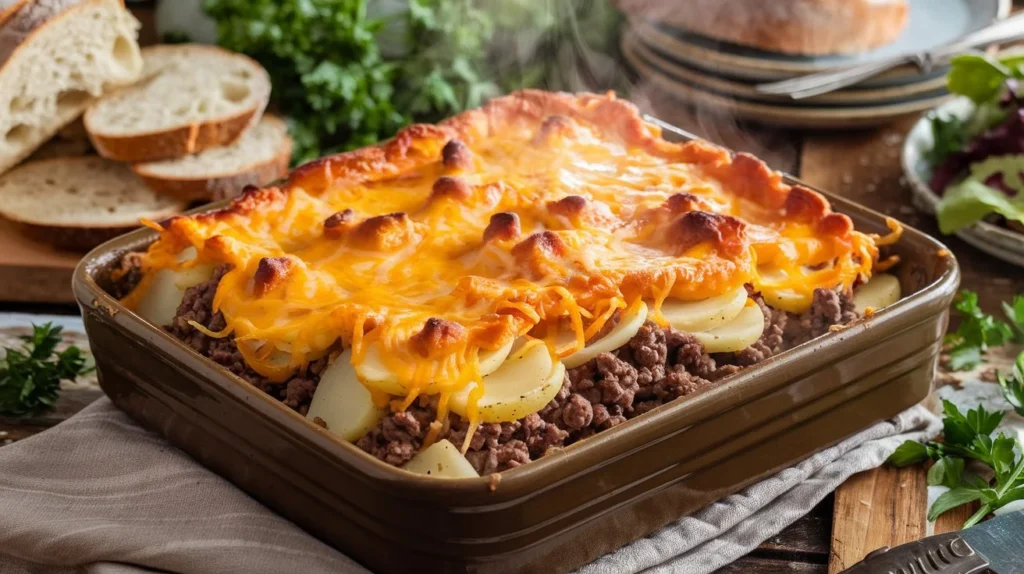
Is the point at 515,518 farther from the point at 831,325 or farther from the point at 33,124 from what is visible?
the point at 33,124

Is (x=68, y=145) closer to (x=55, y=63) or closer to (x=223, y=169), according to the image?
(x=55, y=63)

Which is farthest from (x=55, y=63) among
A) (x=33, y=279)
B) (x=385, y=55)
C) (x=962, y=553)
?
(x=962, y=553)

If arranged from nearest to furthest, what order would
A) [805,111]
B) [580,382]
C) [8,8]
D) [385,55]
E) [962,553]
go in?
[962,553]
[580,382]
[8,8]
[805,111]
[385,55]

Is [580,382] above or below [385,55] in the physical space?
above

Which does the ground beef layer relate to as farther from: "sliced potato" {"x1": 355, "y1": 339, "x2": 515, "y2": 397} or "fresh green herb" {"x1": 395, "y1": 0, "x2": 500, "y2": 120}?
"fresh green herb" {"x1": 395, "y1": 0, "x2": 500, "y2": 120}

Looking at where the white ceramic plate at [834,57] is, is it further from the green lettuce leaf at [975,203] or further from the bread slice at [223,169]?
the bread slice at [223,169]

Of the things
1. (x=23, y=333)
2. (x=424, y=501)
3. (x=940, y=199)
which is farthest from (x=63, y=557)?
(x=940, y=199)
